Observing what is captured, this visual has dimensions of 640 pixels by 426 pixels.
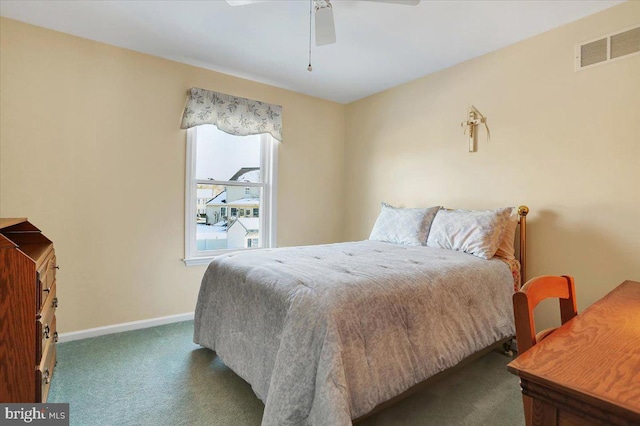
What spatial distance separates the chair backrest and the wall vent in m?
1.93

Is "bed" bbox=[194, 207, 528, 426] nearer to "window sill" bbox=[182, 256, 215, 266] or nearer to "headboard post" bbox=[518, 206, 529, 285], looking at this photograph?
"headboard post" bbox=[518, 206, 529, 285]

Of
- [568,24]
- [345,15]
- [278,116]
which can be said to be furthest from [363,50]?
[568,24]

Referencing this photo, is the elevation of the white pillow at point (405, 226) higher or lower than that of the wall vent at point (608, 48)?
lower

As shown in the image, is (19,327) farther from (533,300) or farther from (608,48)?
(608,48)

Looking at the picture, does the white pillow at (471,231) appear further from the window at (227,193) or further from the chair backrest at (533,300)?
the window at (227,193)

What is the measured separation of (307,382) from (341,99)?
3508 millimetres

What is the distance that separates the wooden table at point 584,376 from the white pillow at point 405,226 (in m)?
1.84

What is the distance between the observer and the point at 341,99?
400 cm

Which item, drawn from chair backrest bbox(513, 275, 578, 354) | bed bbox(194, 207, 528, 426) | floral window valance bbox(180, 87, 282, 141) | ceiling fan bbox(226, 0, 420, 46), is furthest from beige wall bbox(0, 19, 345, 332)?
chair backrest bbox(513, 275, 578, 354)

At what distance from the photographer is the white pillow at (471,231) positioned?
2240 millimetres

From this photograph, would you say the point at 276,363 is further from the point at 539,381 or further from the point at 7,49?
the point at 7,49

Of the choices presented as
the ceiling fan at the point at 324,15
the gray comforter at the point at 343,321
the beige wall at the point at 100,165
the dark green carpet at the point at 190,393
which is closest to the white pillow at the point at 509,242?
the gray comforter at the point at 343,321

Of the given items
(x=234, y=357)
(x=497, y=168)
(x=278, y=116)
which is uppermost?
(x=278, y=116)

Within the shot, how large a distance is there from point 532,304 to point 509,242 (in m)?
1.65
